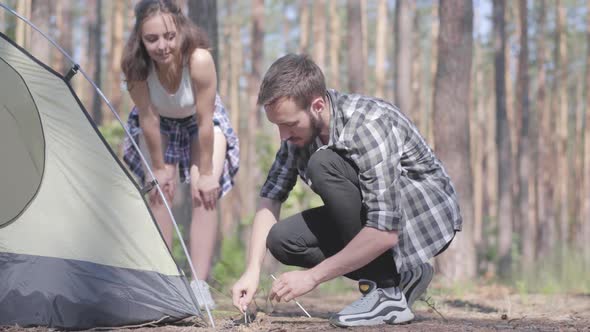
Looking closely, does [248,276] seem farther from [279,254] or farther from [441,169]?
[441,169]

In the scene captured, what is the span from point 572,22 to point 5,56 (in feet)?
89.5

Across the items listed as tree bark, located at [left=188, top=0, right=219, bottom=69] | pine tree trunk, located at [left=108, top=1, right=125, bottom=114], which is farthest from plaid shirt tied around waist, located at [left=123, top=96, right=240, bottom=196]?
pine tree trunk, located at [left=108, top=1, right=125, bottom=114]

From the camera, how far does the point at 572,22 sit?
28109 millimetres

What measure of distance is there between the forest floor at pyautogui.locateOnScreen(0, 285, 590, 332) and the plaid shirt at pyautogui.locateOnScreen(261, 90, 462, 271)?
402 mm

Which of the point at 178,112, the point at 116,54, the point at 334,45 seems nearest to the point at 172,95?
the point at 178,112

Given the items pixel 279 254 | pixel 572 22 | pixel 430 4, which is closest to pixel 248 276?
pixel 279 254

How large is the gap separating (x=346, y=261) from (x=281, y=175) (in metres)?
0.65

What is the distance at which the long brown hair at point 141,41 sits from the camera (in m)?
4.08

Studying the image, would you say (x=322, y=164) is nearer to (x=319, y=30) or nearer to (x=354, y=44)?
(x=354, y=44)

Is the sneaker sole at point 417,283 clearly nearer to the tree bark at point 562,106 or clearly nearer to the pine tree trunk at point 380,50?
the pine tree trunk at point 380,50

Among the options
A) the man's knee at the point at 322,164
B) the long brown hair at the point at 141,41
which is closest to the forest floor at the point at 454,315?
the man's knee at the point at 322,164

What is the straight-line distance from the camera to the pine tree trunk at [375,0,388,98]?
18438mm

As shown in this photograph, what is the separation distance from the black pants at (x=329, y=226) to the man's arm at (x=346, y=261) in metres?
0.23

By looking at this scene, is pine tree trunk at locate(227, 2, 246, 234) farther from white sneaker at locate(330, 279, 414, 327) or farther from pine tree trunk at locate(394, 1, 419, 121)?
white sneaker at locate(330, 279, 414, 327)
